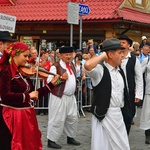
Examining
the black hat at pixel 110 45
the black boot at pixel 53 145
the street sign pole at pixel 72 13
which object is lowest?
the black boot at pixel 53 145

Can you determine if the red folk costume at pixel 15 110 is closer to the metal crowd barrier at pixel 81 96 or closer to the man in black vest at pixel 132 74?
the man in black vest at pixel 132 74

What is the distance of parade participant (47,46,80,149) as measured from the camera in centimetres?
735

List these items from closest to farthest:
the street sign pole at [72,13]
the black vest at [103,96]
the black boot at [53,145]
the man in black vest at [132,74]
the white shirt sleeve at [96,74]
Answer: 1. the white shirt sleeve at [96,74]
2. the black vest at [103,96]
3. the man in black vest at [132,74]
4. the black boot at [53,145]
5. the street sign pole at [72,13]

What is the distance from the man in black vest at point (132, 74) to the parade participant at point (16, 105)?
2.19 m

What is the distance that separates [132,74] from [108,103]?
1975 millimetres

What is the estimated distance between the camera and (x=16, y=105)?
505cm

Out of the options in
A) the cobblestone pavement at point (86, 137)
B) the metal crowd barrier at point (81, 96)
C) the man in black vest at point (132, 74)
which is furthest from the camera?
the metal crowd barrier at point (81, 96)

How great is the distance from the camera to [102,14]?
17.6 metres

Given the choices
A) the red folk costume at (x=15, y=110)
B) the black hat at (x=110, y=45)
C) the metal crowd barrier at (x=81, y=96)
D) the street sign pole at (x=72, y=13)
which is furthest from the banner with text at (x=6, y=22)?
the black hat at (x=110, y=45)

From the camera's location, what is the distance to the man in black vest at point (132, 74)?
673cm

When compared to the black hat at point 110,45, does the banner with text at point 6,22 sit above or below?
above

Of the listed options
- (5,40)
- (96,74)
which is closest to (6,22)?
(5,40)

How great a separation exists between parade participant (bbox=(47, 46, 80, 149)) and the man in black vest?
1.15 metres

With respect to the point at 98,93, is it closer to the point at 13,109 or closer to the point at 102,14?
the point at 13,109
